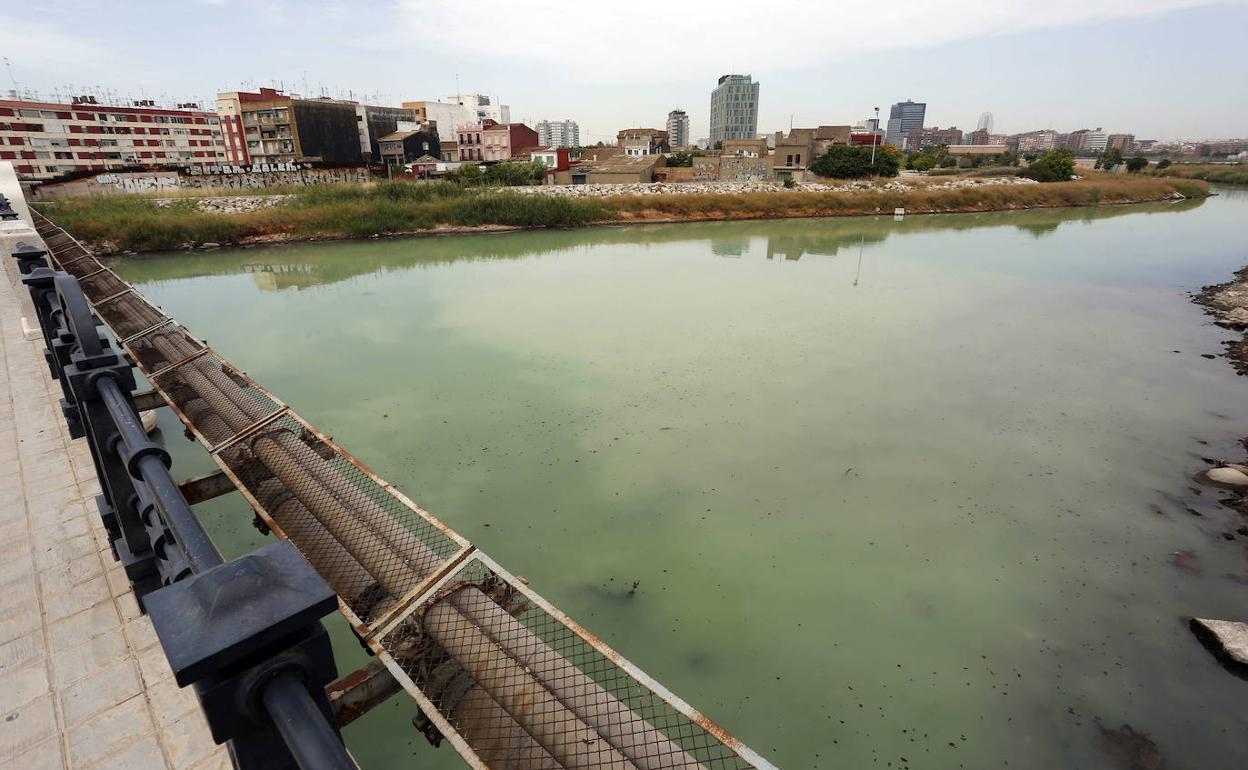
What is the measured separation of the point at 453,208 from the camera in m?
26.8

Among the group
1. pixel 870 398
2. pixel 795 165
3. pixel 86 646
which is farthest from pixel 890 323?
pixel 795 165

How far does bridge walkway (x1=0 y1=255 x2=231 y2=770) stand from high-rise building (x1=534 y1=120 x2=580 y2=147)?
162665mm

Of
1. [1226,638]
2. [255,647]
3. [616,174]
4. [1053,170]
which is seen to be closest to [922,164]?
[1053,170]

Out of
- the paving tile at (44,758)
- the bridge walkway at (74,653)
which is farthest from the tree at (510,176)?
the paving tile at (44,758)

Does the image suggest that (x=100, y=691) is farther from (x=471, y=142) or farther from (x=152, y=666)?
(x=471, y=142)

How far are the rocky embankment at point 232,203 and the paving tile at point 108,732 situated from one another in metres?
27.4

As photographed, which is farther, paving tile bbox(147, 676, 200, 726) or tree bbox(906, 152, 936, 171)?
tree bbox(906, 152, 936, 171)

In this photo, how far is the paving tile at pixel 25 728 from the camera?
2.34 m

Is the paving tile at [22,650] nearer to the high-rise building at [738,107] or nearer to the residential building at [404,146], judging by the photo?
the residential building at [404,146]

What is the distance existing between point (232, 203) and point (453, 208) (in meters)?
9.42

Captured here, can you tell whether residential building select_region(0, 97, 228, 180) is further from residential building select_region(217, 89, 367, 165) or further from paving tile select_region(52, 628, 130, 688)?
paving tile select_region(52, 628, 130, 688)

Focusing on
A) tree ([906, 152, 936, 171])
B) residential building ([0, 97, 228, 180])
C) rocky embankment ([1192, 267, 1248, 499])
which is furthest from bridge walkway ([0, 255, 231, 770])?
tree ([906, 152, 936, 171])

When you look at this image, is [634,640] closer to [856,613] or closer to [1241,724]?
[856,613]

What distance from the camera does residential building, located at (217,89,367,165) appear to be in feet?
137
